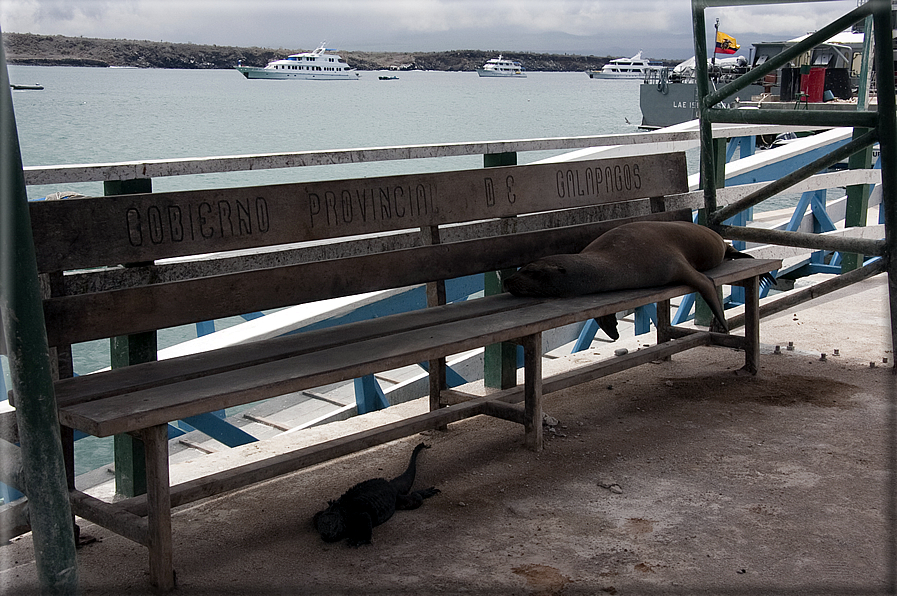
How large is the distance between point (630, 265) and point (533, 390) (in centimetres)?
78

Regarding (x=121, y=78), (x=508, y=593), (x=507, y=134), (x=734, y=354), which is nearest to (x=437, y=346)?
(x=508, y=593)

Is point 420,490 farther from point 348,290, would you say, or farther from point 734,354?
point 734,354

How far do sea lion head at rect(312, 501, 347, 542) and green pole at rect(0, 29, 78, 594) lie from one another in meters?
0.83

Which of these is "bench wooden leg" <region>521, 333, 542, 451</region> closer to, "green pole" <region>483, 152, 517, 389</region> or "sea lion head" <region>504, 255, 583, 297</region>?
"sea lion head" <region>504, 255, 583, 297</region>

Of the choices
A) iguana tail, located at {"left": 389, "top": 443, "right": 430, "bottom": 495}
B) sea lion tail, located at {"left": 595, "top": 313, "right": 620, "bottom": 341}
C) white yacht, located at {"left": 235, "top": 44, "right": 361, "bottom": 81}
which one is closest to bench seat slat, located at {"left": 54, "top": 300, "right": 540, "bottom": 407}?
iguana tail, located at {"left": 389, "top": 443, "right": 430, "bottom": 495}

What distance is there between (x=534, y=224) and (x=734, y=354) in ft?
4.89

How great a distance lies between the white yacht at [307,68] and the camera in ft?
210

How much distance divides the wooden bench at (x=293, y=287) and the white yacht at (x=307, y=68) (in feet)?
191

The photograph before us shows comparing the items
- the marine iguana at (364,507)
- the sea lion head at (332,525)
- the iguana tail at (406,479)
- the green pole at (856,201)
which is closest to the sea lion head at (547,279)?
the iguana tail at (406,479)

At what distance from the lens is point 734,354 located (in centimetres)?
480

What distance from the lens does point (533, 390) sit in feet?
11.0

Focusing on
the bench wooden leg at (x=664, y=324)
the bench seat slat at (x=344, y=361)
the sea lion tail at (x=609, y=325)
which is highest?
the bench seat slat at (x=344, y=361)

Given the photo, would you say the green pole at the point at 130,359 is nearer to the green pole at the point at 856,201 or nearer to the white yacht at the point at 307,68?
the green pole at the point at 856,201

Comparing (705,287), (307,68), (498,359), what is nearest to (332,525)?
(498,359)
